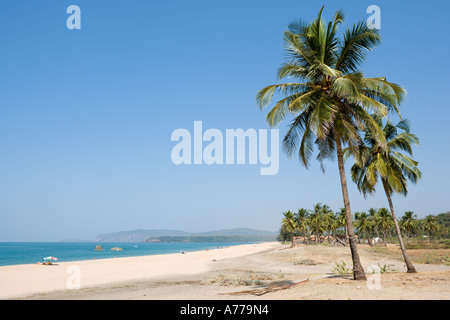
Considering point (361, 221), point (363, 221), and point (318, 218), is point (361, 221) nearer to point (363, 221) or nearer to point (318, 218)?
point (363, 221)

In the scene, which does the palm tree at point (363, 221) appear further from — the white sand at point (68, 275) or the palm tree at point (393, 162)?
the palm tree at point (393, 162)

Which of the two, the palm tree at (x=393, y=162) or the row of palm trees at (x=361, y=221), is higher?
the palm tree at (x=393, y=162)

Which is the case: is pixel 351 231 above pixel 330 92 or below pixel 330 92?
below

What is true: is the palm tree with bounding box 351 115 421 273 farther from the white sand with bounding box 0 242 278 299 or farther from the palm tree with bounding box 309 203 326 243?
the palm tree with bounding box 309 203 326 243

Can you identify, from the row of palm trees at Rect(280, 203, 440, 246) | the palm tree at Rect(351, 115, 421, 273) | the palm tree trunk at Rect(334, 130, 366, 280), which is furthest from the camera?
the row of palm trees at Rect(280, 203, 440, 246)

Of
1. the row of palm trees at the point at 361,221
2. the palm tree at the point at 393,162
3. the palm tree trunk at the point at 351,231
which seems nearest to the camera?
the palm tree trunk at the point at 351,231

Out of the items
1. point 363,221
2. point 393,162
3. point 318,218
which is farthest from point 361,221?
point 393,162

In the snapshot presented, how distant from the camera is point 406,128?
1781cm

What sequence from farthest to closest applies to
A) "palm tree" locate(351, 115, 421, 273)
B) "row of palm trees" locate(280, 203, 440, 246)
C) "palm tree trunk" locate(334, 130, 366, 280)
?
"row of palm trees" locate(280, 203, 440, 246) → "palm tree" locate(351, 115, 421, 273) → "palm tree trunk" locate(334, 130, 366, 280)

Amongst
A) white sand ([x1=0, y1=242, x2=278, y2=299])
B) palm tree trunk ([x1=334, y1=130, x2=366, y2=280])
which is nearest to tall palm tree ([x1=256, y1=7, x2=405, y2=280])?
palm tree trunk ([x1=334, y1=130, x2=366, y2=280])

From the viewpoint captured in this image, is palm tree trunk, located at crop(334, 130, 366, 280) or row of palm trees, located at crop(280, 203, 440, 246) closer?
palm tree trunk, located at crop(334, 130, 366, 280)

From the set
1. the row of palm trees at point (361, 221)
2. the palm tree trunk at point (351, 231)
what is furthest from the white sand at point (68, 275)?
the row of palm trees at point (361, 221)
